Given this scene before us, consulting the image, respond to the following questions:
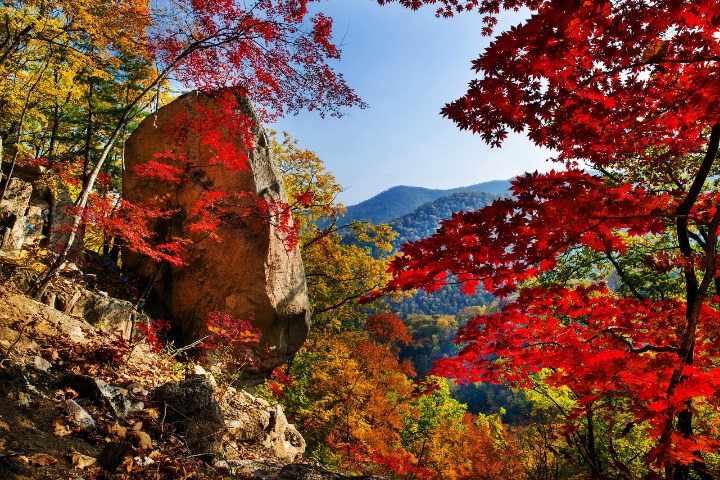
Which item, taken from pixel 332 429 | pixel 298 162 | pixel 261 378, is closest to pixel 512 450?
pixel 332 429

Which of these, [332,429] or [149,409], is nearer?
[149,409]

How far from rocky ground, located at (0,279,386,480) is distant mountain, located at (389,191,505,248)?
11343 centimetres

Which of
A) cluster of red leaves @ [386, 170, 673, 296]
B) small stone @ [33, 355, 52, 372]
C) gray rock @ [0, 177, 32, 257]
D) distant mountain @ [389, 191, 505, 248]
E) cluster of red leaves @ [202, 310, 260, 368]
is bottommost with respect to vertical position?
cluster of red leaves @ [202, 310, 260, 368]

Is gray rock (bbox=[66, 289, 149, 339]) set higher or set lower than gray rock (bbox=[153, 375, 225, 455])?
higher

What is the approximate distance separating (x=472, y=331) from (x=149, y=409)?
11.8ft

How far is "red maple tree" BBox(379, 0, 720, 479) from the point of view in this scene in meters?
2.79

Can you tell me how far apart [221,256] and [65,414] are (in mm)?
6399

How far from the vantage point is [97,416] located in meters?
3.56

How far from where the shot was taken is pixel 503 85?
130 inches

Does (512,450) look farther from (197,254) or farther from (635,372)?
(635,372)

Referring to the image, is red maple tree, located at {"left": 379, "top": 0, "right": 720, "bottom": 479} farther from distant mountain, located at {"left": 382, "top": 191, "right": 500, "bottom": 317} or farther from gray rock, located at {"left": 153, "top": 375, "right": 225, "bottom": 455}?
distant mountain, located at {"left": 382, "top": 191, "right": 500, "bottom": 317}

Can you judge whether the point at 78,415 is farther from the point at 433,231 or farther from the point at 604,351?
the point at 433,231

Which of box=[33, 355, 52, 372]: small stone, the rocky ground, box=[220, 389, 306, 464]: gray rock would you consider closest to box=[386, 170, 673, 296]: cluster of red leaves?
the rocky ground

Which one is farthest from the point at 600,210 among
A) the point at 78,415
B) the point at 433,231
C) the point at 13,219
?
the point at 433,231
